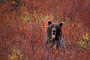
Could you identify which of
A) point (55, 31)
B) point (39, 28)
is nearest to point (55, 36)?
point (55, 31)

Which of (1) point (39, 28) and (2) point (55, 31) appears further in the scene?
(1) point (39, 28)

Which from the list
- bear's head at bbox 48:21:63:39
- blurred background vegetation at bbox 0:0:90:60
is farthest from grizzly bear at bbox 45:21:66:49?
blurred background vegetation at bbox 0:0:90:60

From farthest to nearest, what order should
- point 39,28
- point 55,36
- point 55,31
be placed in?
point 39,28 < point 55,36 < point 55,31

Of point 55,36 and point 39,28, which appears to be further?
point 39,28

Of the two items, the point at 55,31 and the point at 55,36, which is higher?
the point at 55,31

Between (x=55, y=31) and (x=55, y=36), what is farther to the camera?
(x=55, y=36)

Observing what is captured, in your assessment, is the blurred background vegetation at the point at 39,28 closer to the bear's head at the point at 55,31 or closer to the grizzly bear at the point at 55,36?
the grizzly bear at the point at 55,36

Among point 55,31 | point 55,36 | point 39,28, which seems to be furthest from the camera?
point 39,28

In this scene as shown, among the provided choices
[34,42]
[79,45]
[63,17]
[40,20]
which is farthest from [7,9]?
[79,45]

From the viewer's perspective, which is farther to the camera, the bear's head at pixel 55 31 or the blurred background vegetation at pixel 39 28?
the bear's head at pixel 55 31

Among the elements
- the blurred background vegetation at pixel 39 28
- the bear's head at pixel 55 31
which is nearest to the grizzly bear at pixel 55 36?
the bear's head at pixel 55 31

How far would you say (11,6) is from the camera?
11.1m

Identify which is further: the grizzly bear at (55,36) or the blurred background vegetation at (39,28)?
the grizzly bear at (55,36)

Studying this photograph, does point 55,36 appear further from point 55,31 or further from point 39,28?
point 39,28
